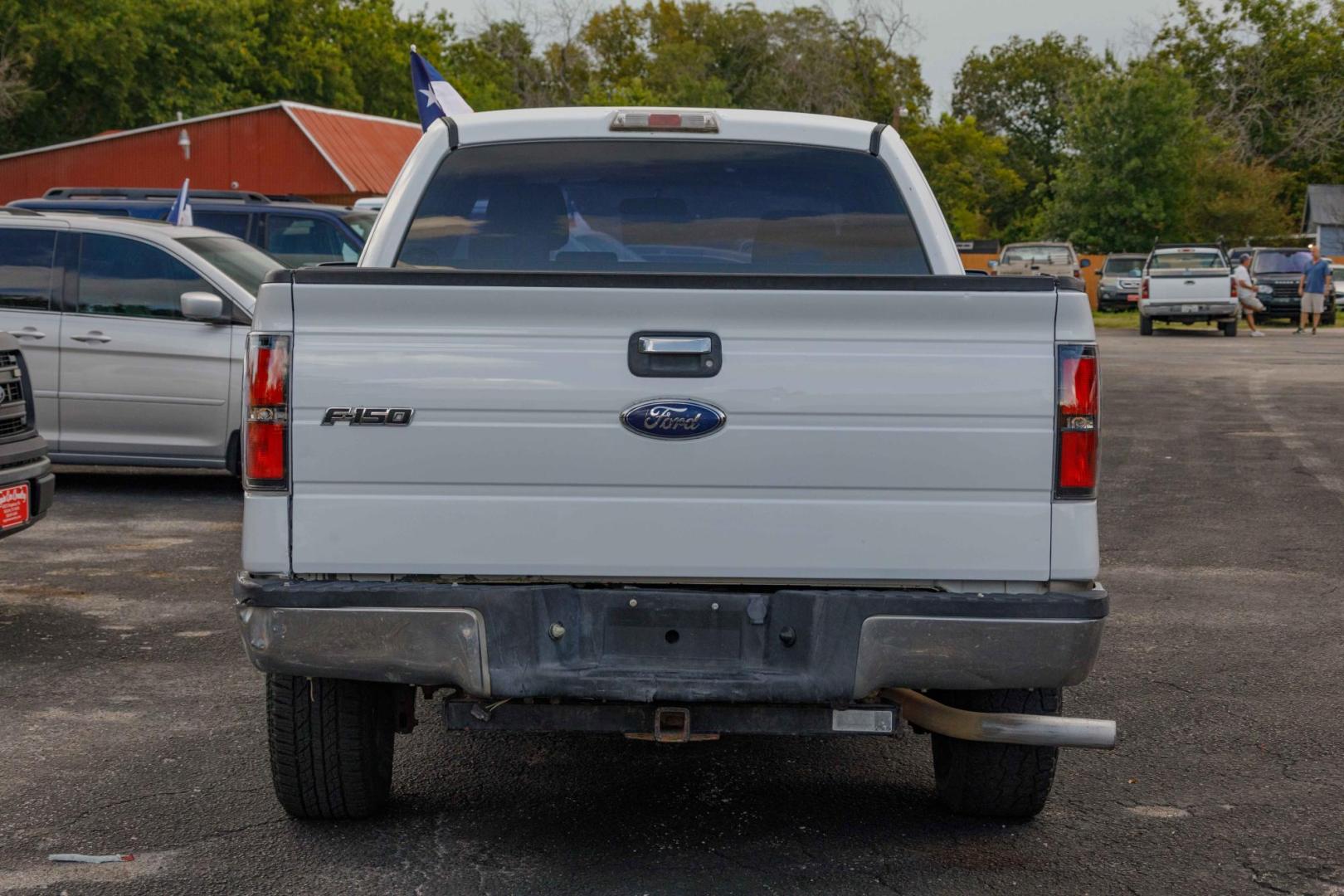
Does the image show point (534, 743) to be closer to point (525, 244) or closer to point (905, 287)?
point (525, 244)

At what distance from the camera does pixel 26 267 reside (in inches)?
418

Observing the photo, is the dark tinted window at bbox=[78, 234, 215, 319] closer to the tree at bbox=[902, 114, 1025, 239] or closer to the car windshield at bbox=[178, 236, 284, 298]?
the car windshield at bbox=[178, 236, 284, 298]

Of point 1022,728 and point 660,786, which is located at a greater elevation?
point 1022,728

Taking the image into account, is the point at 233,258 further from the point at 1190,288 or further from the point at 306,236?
the point at 1190,288

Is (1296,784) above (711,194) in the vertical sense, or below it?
below

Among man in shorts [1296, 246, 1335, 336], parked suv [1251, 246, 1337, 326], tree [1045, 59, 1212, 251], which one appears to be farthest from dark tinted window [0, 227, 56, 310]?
tree [1045, 59, 1212, 251]

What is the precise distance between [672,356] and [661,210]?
1522mm

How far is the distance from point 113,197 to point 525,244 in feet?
45.4

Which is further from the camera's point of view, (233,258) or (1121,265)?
(1121,265)

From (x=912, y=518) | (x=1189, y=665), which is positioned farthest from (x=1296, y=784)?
(x=912, y=518)

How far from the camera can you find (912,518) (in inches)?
152

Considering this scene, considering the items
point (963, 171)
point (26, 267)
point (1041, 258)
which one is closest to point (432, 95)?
point (26, 267)

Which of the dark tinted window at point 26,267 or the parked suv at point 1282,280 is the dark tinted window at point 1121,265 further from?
the dark tinted window at point 26,267

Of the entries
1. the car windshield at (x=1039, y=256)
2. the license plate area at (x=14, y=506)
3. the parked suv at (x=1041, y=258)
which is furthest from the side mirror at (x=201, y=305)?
the car windshield at (x=1039, y=256)
